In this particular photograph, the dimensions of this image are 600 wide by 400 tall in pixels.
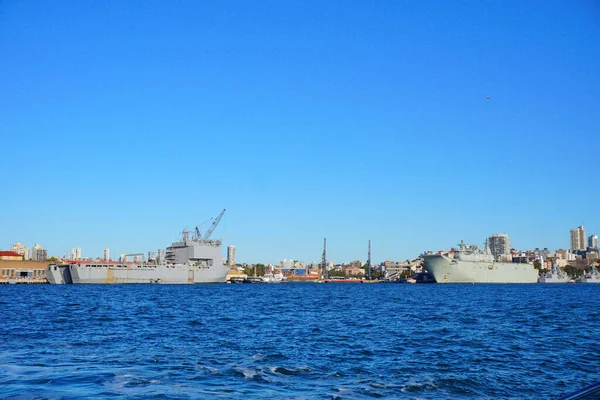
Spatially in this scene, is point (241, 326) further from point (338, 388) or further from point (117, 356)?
point (338, 388)

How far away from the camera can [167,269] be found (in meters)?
139

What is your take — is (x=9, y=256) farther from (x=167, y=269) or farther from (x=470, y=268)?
(x=470, y=268)

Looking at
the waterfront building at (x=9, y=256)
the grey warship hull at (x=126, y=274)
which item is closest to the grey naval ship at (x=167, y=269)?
the grey warship hull at (x=126, y=274)

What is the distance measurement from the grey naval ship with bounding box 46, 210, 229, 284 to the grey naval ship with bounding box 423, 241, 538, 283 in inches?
2204

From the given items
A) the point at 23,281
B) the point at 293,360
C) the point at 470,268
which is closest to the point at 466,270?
the point at 470,268

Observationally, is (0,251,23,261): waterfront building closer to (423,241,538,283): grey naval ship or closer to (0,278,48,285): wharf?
(0,278,48,285): wharf

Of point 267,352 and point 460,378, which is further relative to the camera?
point 267,352

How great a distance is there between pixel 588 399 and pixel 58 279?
13788 cm

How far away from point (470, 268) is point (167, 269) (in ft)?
258

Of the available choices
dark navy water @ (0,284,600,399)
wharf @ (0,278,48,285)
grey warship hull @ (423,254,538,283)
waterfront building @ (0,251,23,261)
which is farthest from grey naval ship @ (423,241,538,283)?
dark navy water @ (0,284,600,399)

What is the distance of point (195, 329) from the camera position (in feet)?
93.0

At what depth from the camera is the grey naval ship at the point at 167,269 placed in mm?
127750

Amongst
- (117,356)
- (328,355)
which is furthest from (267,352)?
(117,356)

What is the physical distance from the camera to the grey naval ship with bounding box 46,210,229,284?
128 meters
